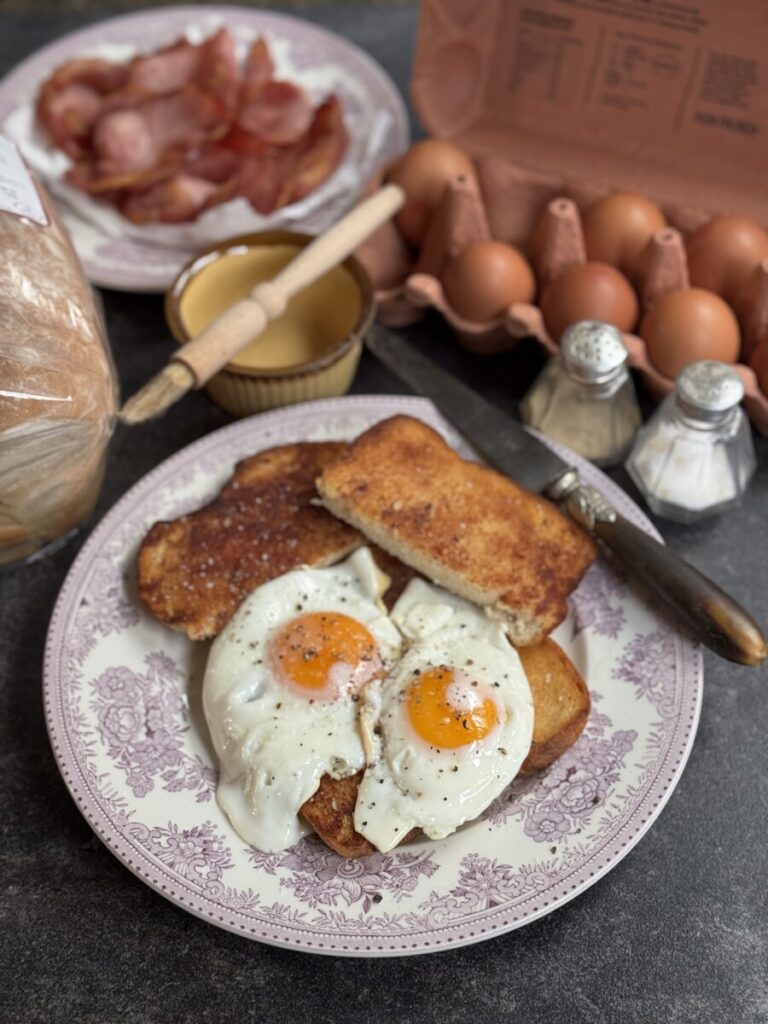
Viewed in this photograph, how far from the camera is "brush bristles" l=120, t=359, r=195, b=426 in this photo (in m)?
1.81

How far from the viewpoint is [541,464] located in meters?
1.91

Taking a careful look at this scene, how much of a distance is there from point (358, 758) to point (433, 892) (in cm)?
23

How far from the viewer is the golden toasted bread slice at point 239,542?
1.72 meters

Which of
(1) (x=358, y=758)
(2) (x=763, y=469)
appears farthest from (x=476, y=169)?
(1) (x=358, y=758)

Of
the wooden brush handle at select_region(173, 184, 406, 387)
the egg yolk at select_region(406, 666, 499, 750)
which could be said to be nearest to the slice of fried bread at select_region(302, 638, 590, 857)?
the egg yolk at select_region(406, 666, 499, 750)

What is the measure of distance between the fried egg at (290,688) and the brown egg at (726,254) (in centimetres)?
101

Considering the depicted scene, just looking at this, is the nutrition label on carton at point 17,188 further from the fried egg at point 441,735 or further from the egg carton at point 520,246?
the fried egg at point 441,735

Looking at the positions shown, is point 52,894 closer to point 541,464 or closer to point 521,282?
point 541,464

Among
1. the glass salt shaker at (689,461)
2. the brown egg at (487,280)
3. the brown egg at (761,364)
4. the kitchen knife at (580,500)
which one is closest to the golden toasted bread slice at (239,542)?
the kitchen knife at (580,500)

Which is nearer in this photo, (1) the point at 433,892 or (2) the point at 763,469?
(1) the point at 433,892

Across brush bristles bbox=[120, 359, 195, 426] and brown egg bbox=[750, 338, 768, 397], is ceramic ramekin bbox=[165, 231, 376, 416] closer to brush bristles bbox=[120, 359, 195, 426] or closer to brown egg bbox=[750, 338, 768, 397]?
brush bristles bbox=[120, 359, 195, 426]

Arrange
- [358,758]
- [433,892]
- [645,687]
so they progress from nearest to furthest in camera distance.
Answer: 1. [433,892]
2. [358,758]
3. [645,687]

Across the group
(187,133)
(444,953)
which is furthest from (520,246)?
(444,953)

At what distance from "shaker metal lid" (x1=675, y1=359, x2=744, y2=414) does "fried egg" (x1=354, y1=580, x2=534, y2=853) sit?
0.57m
